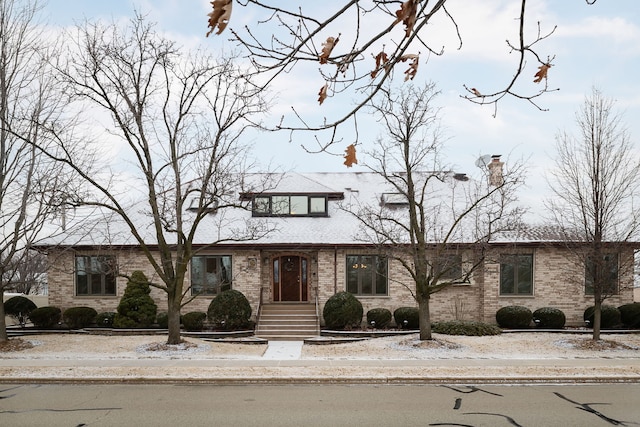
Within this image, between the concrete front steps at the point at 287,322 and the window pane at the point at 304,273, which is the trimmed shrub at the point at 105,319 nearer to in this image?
the concrete front steps at the point at 287,322

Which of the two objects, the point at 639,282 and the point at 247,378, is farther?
the point at 639,282

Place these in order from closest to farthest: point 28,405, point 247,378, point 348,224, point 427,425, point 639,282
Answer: point 427,425, point 28,405, point 247,378, point 348,224, point 639,282

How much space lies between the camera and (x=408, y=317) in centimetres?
2064

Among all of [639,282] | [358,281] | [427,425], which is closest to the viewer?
[427,425]

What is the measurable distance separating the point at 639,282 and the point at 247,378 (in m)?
21.5

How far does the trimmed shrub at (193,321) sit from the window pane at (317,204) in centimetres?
726

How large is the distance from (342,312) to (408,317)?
265cm

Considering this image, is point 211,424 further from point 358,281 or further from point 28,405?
point 358,281

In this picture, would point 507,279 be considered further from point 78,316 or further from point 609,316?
point 78,316

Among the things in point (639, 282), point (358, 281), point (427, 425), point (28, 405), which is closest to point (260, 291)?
point (358, 281)

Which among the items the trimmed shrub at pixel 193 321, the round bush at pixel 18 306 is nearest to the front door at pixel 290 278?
the trimmed shrub at pixel 193 321

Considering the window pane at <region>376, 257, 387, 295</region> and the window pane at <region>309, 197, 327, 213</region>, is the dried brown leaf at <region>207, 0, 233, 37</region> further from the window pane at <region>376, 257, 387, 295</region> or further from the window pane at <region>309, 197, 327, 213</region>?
the window pane at <region>309, 197, 327, 213</region>

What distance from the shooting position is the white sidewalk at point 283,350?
15.6 meters

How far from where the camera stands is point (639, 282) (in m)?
25.9
